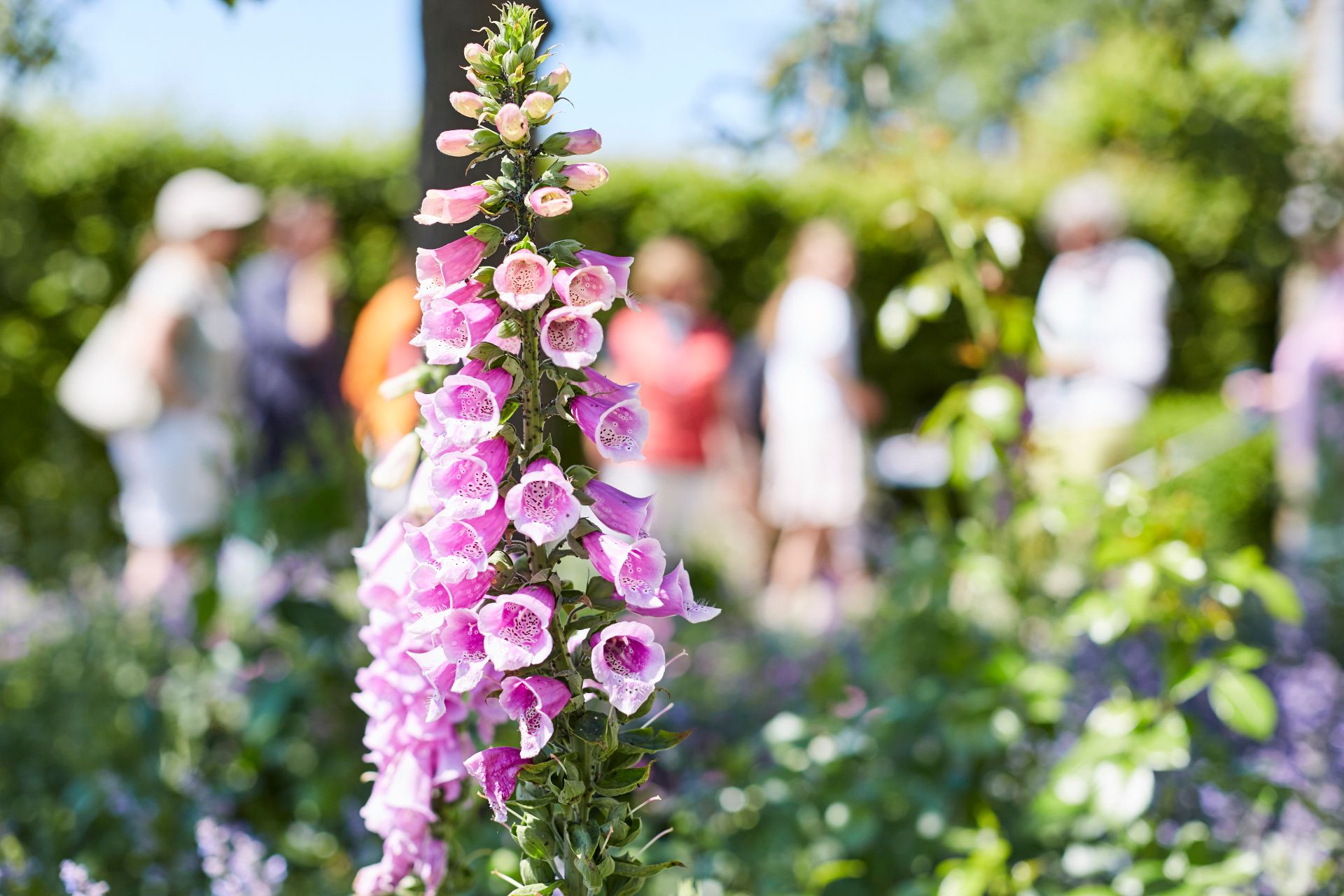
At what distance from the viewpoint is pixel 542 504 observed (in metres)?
1.05

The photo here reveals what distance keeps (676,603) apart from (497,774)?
0.25 m

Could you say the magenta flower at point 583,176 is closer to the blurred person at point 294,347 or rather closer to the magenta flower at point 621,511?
the magenta flower at point 621,511

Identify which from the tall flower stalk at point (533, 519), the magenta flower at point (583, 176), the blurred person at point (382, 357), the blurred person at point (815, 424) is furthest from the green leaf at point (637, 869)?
the blurred person at point (815, 424)

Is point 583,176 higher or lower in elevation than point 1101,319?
higher

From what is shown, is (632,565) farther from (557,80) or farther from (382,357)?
(382,357)

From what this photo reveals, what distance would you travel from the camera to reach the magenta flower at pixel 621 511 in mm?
1094

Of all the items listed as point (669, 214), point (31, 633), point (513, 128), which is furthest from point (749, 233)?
point (513, 128)

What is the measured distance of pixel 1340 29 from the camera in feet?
19.7

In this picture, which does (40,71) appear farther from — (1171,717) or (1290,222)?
(1290,222)

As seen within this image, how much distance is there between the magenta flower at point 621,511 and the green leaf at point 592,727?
0.20 m

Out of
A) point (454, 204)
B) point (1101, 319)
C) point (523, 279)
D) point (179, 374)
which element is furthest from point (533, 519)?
point (1101, 319)

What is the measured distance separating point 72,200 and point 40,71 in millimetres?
5294

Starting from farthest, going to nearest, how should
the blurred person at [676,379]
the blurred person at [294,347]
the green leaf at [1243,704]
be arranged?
the blurred person at [676,379] < the blurred person at [294,347] < the green leaf at [1243,704]

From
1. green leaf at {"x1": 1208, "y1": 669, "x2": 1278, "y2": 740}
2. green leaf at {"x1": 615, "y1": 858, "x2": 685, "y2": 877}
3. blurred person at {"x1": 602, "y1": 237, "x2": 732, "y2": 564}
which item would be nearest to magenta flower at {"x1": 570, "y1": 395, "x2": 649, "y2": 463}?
green leaf at {"x1": 615, "y1": 858, "x2": 685, "y2": 877}
